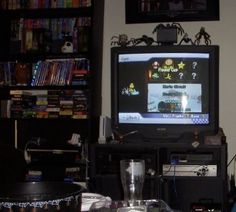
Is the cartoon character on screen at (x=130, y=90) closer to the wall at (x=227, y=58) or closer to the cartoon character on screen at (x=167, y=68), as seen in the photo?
the cartoon character on screen at (x=167, y=68)

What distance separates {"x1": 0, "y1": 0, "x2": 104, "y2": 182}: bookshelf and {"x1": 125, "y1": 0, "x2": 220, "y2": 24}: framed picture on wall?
0.82 ft

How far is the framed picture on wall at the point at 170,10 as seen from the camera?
325cm

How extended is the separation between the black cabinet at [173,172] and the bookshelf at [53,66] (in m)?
0.24

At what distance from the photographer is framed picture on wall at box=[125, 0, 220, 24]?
3.25 metres

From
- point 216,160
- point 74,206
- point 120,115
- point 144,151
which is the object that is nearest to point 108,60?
point 120,115

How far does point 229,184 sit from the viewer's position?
3.11 meters

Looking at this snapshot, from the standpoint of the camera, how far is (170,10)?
3309 mm

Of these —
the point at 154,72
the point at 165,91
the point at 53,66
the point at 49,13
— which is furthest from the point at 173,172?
the point at 49,13

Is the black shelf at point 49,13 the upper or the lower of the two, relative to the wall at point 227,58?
upper

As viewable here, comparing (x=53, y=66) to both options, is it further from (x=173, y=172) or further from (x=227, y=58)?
(x=227, y=58)

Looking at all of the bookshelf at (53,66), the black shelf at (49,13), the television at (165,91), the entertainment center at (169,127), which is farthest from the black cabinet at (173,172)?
the black shelf at (49,13)

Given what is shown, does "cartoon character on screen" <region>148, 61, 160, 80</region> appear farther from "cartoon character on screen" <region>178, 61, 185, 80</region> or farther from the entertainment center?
"cartoon character on screen" <region>178, 61, 185, 80</region>

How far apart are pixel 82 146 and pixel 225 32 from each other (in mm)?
1327

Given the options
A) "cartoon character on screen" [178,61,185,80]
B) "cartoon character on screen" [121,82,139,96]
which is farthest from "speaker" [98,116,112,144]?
"cartoon character on screen" [178,61,185,80]
